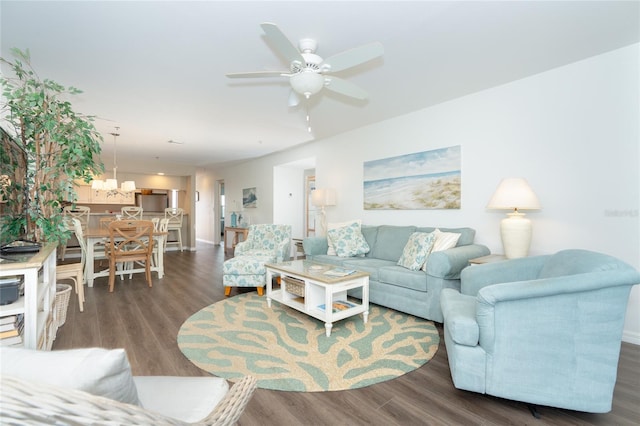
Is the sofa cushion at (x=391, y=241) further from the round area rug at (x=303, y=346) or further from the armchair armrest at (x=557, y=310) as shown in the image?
the armchair armrest at (x=557, y=310)

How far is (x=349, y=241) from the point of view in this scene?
4137 millimetres

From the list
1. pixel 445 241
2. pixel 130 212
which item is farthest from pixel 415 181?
pixel 130 212

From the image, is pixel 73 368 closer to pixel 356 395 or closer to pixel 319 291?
pixel 356 395

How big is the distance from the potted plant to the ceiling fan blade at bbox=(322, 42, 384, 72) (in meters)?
1.88

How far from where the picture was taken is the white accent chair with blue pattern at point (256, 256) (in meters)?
3.77

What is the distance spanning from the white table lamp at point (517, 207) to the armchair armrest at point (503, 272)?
21.3 inches

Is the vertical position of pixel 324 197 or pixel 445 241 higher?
pixel 324 197

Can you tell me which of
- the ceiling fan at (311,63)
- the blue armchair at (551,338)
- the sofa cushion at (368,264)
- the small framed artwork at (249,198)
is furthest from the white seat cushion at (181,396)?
the small framed artwork at (249,198)

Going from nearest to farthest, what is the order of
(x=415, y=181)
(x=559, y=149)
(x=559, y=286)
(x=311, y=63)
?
(x=559, y=286)
(x=311, y=63)
(x=559, y=149)
(x=415, y=181)

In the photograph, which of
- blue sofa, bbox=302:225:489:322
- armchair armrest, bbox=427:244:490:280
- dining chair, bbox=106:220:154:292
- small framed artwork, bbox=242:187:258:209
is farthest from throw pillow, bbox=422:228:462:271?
small framed artwork, bbox=242:187:258:209

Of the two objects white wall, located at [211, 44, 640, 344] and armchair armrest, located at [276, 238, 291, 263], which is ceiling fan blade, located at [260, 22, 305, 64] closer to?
white wall, located at [211, 44, 640, 344]

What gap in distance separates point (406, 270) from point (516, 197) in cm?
123

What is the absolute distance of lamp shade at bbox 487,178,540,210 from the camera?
9.06 feet

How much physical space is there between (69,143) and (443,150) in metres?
3.76
